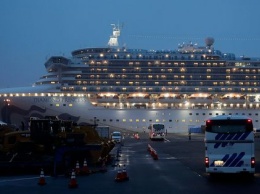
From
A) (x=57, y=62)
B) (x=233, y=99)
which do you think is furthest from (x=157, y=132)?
(x=57, y=62)

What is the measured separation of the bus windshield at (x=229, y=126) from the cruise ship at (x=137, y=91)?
46190 mm

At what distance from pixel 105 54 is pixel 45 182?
5398cm

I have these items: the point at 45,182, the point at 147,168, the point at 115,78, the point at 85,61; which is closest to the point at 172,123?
the point at 115,78

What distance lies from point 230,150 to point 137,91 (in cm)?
4864

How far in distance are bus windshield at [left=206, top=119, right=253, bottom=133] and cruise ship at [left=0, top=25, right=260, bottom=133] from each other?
46.2 m

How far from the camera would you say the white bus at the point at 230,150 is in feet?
53.5

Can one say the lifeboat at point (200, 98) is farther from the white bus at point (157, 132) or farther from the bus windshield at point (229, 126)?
the bus windshield at point (229, 126)

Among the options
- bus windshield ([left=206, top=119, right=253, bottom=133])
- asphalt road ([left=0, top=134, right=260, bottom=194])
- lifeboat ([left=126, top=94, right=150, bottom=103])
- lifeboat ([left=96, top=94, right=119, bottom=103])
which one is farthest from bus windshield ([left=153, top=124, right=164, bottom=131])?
bus windshield ([left=206, top=119, right=253, bottom=133])

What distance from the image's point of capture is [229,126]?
16906 mm

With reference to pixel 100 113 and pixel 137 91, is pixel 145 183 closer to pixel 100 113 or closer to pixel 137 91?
pixel 100 113

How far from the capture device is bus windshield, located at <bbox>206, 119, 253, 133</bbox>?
16766 millimetres

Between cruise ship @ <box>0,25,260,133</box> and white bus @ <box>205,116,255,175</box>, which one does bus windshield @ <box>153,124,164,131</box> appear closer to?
cruise ship @ <box>0,25,260,133</box>

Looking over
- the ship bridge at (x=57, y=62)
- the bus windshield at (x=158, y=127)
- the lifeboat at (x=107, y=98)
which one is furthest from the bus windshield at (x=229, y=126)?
the ship bridge at (x=57, y=62)

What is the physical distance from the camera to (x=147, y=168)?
810 inches
